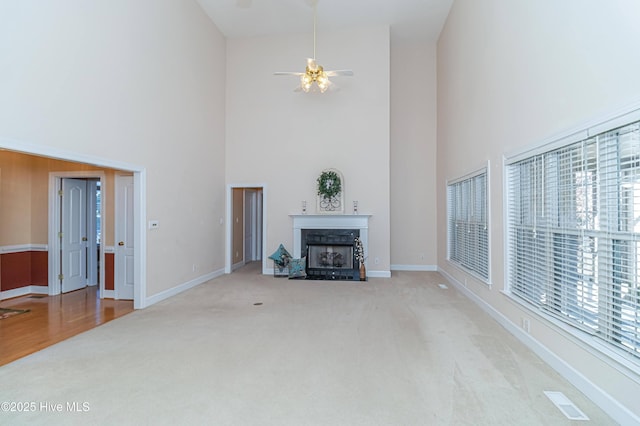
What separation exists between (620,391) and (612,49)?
2.29 metres

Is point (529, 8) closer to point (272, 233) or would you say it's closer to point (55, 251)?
point (272, 233)

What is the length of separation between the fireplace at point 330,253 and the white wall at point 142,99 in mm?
2017

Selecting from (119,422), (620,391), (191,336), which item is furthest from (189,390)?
(620,391)

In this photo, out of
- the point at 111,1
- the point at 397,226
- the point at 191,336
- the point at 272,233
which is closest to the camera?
the point at 191,336

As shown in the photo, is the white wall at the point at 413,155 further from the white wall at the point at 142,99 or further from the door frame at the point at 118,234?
the door frame at the point at 118,234

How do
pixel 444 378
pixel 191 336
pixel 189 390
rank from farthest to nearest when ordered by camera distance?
A: pixel 191 336 → pixel 444 378 → pixel 189 390

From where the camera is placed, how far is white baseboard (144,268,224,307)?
4.90 m

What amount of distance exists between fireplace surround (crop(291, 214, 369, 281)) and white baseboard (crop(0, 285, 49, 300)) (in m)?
4.51

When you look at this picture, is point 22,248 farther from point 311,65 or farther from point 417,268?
point 417,268

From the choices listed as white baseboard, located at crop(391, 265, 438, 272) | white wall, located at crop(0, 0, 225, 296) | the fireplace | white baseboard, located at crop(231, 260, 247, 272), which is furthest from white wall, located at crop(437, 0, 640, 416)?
white baseboard, located at crop(231, 260, 247, 272)

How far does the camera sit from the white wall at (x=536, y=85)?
2160mm

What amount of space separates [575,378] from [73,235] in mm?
7270

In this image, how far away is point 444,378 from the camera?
8.83 feet

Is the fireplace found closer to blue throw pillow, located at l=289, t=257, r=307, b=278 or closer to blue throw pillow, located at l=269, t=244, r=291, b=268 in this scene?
blue throw pillow, located at l=289, t=257, r=307, b=278
